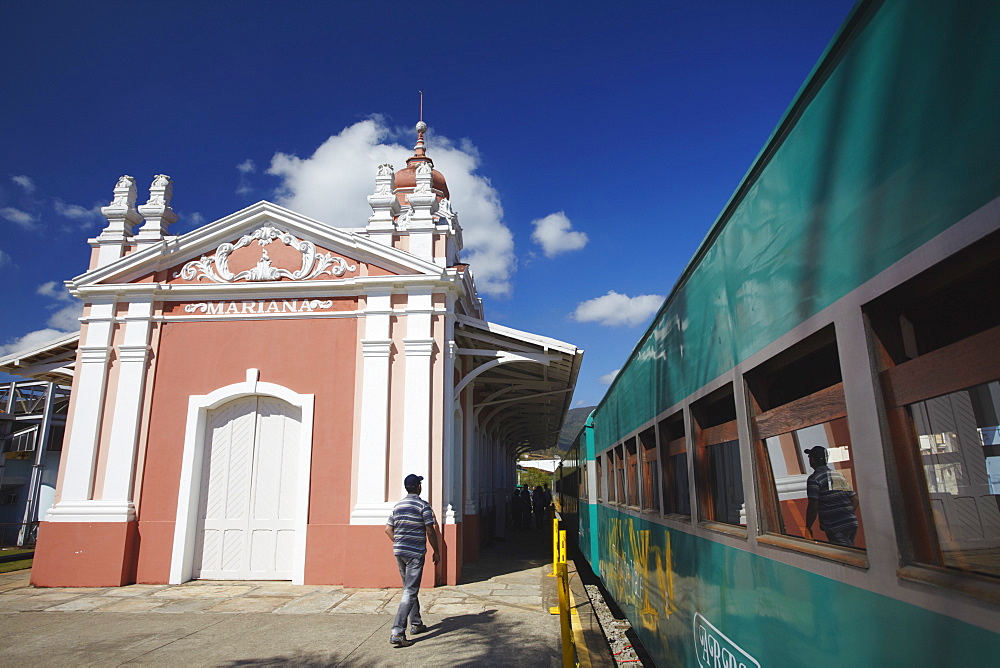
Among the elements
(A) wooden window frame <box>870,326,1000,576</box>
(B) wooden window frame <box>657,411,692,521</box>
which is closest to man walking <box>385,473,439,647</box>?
(B) wooden window frame <box>657,411,692,521</box>

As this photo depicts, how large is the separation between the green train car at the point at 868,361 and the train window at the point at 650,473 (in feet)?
5.27

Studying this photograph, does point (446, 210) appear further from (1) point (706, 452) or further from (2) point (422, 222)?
(1) point (706, 452)

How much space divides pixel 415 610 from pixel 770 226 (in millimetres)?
5435

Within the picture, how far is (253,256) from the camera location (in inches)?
430

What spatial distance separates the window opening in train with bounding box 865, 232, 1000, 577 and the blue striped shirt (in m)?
5.22

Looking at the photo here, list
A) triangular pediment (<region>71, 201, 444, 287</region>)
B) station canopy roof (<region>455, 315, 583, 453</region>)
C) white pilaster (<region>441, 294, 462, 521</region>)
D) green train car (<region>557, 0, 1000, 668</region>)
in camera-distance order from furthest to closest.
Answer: station canopy roof (<region>455, 315, 583, 453</region>) → triangular pediment (<region>71, 201, 444, 287</region>) → white pilaster (<region>441, 294, 462, 521</region>) → green train car (<region>557, 0, 1000, 668</region>)

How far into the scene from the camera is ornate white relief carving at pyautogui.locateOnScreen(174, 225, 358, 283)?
1072cm

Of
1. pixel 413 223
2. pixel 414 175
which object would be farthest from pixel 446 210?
pixel 413 223

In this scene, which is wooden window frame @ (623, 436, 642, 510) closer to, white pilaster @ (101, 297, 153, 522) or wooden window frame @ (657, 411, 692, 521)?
wooden window frame @ (657, 411, 692, 521)

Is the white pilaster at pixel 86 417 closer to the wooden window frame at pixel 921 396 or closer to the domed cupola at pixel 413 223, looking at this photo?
the domed cupola at pixel 413 223

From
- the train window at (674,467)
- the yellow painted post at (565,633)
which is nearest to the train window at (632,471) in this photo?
the yellow painted post at (565,633)

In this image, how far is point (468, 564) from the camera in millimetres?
Answer: 12195

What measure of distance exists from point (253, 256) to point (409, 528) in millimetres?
6286

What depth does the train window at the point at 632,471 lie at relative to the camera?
592cm
